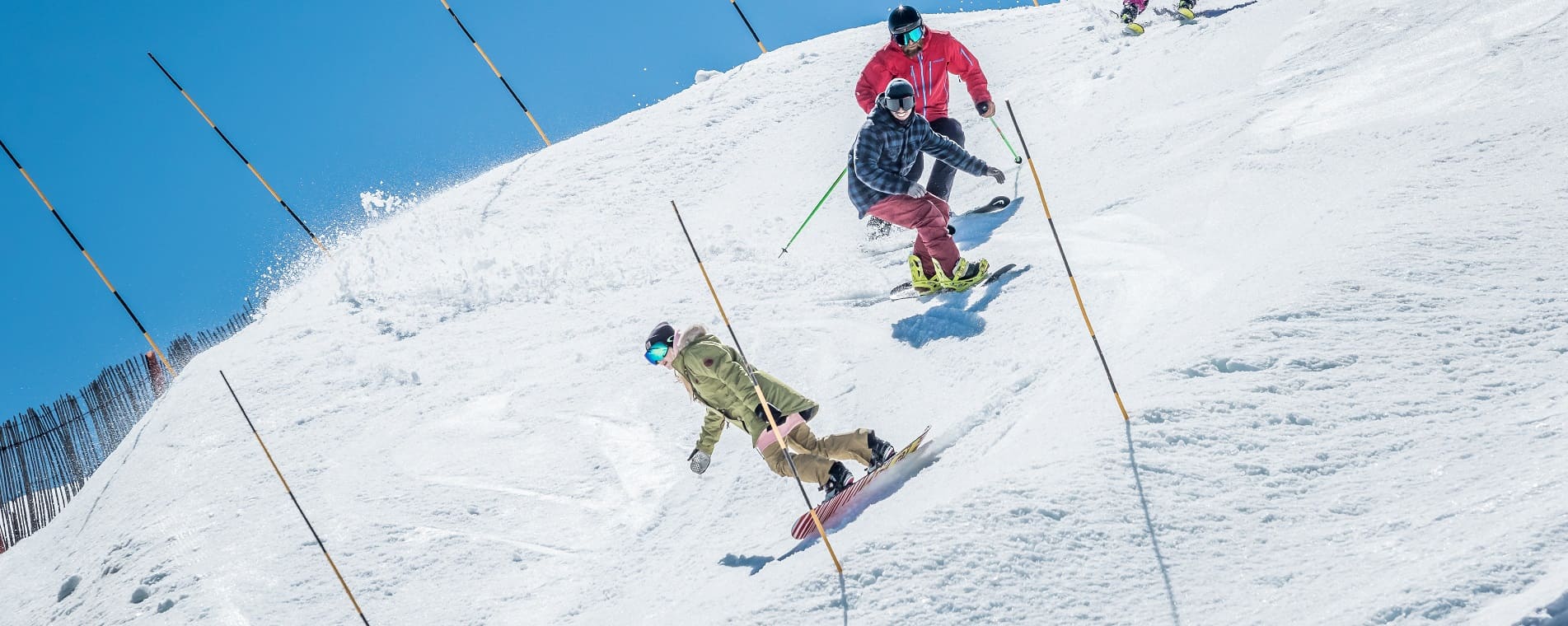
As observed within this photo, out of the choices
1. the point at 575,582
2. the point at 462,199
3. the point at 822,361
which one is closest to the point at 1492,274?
the point at 822,361

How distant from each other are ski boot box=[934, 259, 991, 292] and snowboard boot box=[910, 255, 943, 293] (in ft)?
0.29

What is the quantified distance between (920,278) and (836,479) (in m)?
3.15

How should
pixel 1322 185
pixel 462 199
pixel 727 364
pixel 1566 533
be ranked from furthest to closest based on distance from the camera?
pixel 462 199 < pixel 1322 185 < pixel 727 364 < pixel 1566 533

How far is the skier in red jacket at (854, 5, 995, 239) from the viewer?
10156 mm

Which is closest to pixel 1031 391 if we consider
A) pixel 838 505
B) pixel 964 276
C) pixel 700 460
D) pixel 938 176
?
pixel 838 505

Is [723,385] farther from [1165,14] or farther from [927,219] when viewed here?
[1165,14]

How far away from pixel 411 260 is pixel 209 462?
17.7 feet

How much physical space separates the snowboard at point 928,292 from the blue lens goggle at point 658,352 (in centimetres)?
330

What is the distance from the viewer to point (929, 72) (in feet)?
35.3

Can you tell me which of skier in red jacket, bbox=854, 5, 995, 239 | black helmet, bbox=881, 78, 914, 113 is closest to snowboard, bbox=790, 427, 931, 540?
black helmet, bbox=881, 78, 914, 113

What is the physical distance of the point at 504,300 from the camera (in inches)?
495

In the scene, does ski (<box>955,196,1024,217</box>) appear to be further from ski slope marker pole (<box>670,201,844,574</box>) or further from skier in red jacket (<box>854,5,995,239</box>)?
ski slope marker pole (<box>670,201,844,574</box>)

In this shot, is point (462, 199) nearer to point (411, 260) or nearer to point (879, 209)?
point (411, 260)

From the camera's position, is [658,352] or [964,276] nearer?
[658,352]
